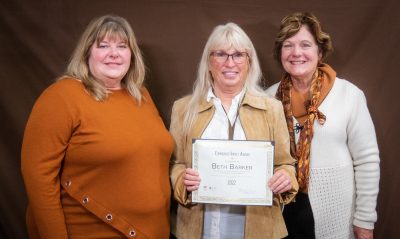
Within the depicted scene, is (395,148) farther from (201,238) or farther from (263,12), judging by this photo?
(201,238)

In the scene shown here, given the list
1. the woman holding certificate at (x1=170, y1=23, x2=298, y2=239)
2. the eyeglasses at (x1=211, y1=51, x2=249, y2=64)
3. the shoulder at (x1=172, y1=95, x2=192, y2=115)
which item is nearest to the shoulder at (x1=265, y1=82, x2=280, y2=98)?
the woman holding certificate at (x1=170, y1=23, x2=298, y2=239)

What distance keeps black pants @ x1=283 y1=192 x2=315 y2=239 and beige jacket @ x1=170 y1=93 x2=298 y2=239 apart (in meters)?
0.16

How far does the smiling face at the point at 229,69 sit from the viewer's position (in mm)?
1812

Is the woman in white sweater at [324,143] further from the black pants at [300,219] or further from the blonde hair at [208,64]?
the blonde hair at [208,64]

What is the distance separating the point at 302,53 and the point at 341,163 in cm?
58

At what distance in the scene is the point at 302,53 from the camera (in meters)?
1.91

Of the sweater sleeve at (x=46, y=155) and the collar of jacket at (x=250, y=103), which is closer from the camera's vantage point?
the sweater sleeve at (x=46, y=155)

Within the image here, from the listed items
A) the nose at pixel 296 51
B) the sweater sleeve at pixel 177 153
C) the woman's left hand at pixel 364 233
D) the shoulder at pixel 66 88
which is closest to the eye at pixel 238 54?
the nose at pixel 296 51

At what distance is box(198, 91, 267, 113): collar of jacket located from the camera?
1.83 metres

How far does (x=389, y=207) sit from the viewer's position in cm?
234

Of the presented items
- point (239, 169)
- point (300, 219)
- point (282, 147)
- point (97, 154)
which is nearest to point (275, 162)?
point (282, 147)

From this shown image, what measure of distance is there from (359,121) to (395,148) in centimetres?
57

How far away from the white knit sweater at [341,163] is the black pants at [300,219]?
0.10 ft

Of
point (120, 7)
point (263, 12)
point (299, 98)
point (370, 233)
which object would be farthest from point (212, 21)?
point (370, 233)
